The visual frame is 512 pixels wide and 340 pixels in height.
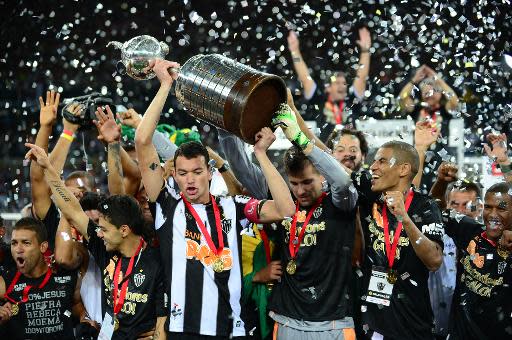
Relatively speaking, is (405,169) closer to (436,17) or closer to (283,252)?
(283,252)

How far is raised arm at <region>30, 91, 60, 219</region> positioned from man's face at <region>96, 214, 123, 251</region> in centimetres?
73

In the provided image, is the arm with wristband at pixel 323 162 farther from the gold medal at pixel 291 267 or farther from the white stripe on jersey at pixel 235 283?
the white stripe on jersey at pixel 235 283

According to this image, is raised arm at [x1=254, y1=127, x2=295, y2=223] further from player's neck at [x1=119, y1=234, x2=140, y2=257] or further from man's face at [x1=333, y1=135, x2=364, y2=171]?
man's face at [x1=333, y1=135, x2=364, y2=171]

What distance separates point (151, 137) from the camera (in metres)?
3.70

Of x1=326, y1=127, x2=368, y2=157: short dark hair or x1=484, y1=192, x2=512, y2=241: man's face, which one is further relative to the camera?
x1=326, y1=127, x2=368, y2=157: short dark hair

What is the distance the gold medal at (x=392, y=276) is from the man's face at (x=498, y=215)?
2.40 ft

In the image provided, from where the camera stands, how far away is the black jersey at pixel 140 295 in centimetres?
373

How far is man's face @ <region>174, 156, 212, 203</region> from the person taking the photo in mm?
3680

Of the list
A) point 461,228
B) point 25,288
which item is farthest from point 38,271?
point 461,228

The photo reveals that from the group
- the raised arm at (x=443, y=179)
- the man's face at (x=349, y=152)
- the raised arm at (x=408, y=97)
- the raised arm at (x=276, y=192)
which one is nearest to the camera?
the raised arm at (x=276, y=192)

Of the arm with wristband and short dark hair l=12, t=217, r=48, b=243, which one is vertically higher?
the arm with wristband

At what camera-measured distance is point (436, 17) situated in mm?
9000

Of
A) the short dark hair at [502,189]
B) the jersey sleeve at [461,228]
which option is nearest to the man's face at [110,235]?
the jersey sleeve at [461,228]

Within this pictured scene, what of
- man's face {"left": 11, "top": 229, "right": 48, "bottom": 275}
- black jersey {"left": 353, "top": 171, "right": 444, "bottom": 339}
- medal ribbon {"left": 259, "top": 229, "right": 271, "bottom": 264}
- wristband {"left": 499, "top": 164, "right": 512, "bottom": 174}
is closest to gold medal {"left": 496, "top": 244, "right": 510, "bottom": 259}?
black jersey {"left": 353, "top": 171, "right": 444, "bottom": 339}
